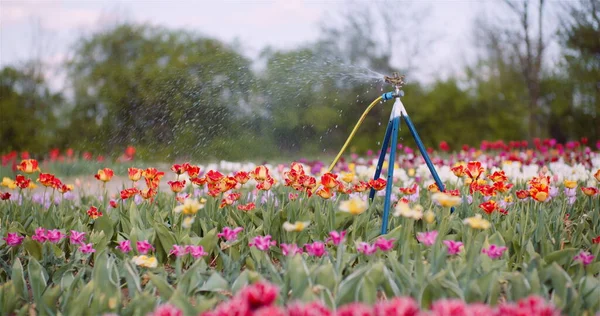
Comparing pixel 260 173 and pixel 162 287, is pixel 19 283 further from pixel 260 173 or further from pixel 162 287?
pixel 260 173

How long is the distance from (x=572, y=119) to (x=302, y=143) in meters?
7.19

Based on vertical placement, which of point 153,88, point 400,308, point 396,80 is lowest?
point 400,308

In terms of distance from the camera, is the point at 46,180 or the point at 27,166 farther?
the point at 27,166

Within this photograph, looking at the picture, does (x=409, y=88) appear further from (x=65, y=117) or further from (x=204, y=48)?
(x=65, y=117)

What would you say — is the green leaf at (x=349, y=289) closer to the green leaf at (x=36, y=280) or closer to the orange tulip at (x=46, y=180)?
the green leaf at (x=36, y=280)

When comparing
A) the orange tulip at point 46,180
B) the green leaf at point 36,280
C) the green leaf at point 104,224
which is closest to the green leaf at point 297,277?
the green leaf at point 36,280

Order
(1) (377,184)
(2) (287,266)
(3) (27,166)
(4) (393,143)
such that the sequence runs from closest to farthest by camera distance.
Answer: (2) (287,266), (4) (393,143), (1) (377,184), (3) (27,166)

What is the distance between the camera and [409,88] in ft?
46.7

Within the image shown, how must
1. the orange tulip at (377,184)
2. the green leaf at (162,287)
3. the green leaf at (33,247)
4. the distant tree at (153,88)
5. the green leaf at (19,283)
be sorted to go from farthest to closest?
the distant tree at (153,88) → the orange tulip at (377,184) → the green leaf at (33,247) → the green leaf at (19,283) → the green leaf at (162,287)

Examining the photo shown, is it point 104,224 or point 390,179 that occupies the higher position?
point 390,179

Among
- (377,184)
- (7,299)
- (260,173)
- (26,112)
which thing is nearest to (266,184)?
(260,173)

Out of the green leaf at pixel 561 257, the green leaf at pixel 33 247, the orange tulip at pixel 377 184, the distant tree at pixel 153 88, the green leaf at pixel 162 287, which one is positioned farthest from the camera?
the distant tree at pixel 153 88

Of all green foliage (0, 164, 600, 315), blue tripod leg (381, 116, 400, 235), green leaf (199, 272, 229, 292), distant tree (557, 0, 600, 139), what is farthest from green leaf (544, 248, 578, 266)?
distant tree (557, 0, 600, 139)

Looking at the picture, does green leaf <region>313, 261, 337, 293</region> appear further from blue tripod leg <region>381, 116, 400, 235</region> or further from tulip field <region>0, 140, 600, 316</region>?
blue tripod leg <region>381, 116, 400, 235</region>
